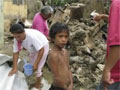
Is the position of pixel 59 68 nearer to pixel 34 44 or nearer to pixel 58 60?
pixel 58 60

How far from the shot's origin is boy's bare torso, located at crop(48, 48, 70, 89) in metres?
2.90

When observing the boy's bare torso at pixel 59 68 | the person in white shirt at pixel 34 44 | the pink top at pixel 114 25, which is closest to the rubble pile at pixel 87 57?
the person in white shirt at pixel 34 44

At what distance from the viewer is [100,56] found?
21.7 feet

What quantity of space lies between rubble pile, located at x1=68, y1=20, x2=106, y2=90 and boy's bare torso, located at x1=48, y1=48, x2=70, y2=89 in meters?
2.09

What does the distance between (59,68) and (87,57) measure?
350cm

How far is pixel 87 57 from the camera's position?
→ 6.40 metres

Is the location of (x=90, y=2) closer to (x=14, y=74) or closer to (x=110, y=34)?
(x=14, y=74)

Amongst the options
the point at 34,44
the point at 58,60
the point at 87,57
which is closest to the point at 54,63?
the point at 58,60

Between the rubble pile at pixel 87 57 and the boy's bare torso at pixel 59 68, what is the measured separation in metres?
2.09

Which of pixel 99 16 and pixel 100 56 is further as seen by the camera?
pixel 100 56

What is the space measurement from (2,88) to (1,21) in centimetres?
444

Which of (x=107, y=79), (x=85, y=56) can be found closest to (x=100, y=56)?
(x=85, y=56)

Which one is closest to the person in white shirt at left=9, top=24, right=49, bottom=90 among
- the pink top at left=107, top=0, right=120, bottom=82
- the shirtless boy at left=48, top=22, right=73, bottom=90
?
the shirtless boy at left=48, top=22, right=73, bottom=90

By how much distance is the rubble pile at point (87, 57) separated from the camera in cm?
533
